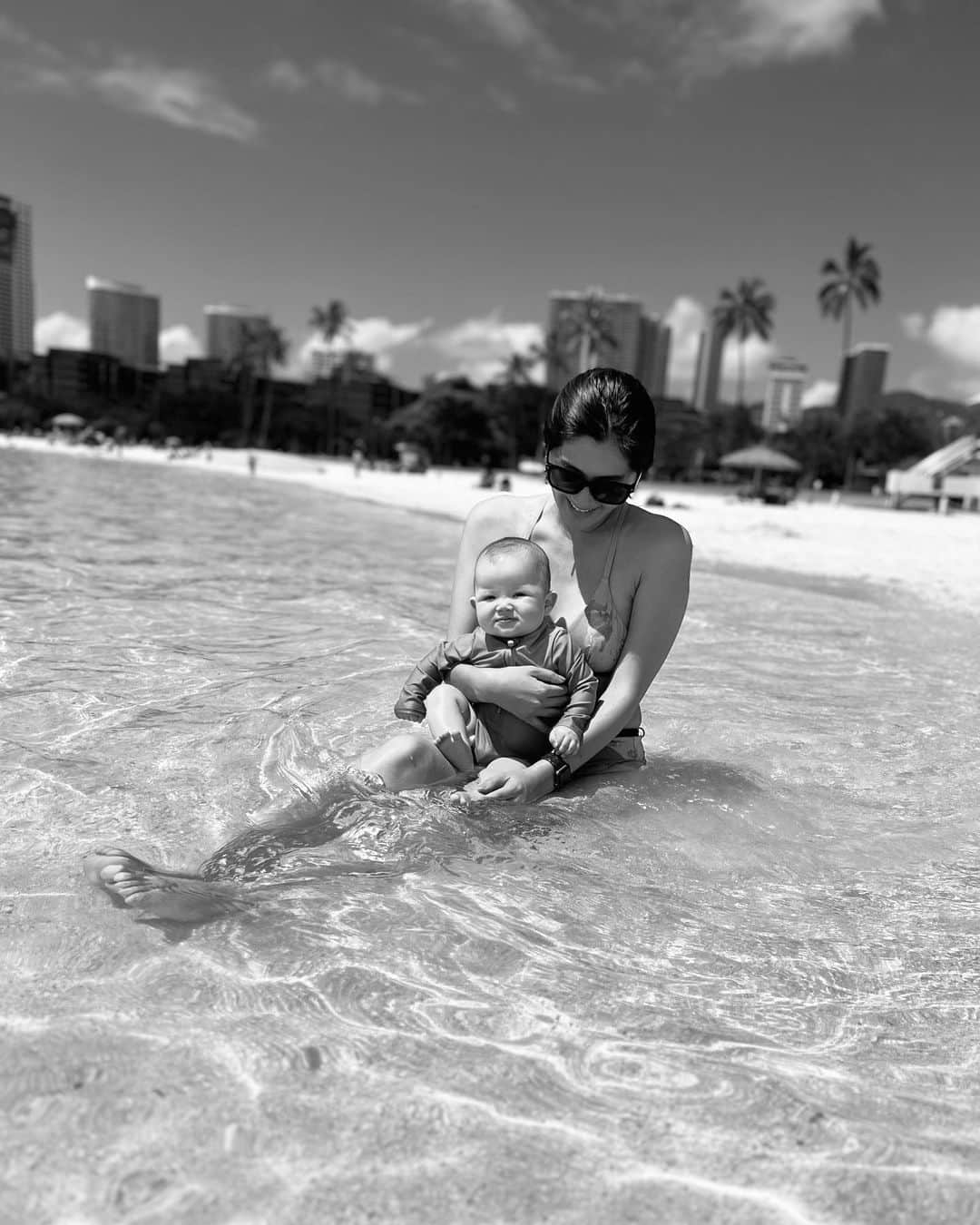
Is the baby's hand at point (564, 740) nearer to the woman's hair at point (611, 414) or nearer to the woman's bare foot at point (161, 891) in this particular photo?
Result: the woman's hair at point (611, 414)

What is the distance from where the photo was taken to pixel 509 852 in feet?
8.99

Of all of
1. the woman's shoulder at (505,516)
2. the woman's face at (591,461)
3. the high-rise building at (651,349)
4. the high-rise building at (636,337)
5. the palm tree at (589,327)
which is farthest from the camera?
the high-rise building at (651,349)

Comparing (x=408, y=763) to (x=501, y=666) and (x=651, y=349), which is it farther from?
(x=651, y=349)

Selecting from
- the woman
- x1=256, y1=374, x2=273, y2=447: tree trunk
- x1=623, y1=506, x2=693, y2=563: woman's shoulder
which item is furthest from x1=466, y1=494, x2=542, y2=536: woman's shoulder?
x1=256, y1=374, x2=273, y2=447: tree trunk

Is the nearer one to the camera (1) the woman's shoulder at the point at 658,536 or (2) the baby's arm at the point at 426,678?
(2) the baby's arm at the point at 426,678

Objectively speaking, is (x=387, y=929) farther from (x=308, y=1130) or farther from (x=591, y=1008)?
(x=308, y=1130)

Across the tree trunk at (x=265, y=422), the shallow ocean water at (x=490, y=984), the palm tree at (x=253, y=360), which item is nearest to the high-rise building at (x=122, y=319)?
the palm tree at (x=253, y=360)

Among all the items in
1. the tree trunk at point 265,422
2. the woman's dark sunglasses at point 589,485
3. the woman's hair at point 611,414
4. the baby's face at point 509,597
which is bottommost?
the baby's face at point 509,597

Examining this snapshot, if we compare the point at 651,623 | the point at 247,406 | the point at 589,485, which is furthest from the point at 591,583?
the point at 247,406

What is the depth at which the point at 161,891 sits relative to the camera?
217 centimetres

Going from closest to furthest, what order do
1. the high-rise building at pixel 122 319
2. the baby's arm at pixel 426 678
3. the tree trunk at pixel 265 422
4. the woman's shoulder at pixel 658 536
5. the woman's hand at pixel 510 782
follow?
the woman's hand at pixel 510 782 → the baby's arm at pixel 426 678 → the woman's shoulder at pixel 658 536 → the tree trunk at pixel 265 422 → the high-rise building at pixel 122 319

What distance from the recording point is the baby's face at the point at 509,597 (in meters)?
2.66

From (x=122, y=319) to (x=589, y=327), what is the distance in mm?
131809

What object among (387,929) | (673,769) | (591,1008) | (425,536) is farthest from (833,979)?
(425,536)
